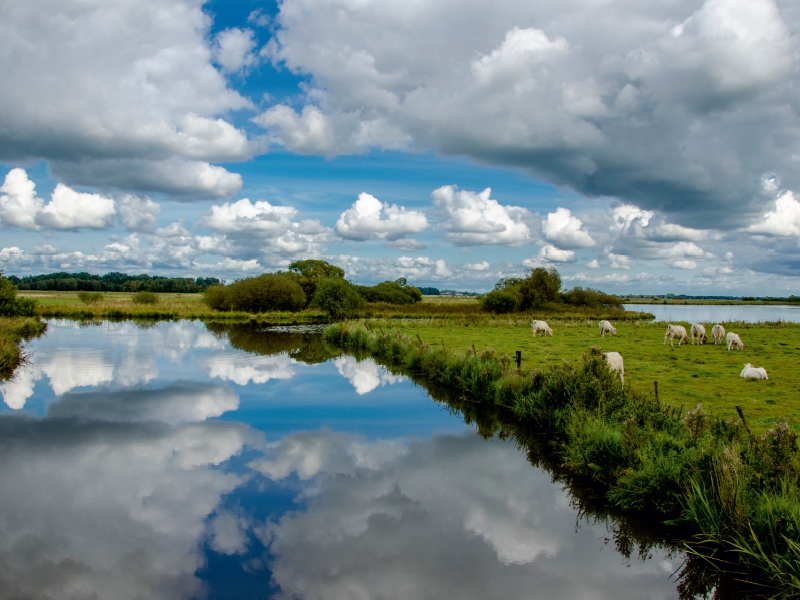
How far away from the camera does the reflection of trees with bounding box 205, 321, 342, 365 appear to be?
30.3 metres

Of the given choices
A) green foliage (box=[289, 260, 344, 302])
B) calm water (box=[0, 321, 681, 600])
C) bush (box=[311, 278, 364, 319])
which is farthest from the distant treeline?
calm water (box=[0, 321, 681, 600])

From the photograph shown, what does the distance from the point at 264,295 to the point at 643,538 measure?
6743 cm

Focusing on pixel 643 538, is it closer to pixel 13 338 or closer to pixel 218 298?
pixel 13 338

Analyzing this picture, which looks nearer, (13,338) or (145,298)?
(13,338)

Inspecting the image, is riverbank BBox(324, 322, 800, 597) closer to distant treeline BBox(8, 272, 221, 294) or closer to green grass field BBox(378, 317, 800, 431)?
green grass field BBox(378, 317, 800, 431)

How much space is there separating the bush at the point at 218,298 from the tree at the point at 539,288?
4172 cm

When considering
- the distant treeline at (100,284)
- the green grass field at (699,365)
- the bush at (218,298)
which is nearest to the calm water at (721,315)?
the green grass field at (699,365)

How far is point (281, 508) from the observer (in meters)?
8.70

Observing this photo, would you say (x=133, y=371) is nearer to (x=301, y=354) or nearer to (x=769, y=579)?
(x=301, y=354)

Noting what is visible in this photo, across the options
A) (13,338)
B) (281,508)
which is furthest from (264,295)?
(281,508)

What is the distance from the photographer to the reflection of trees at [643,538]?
6.21m

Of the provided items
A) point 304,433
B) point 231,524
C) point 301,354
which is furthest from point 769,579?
point 301,354

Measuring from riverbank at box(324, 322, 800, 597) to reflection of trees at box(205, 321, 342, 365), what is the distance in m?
15.8

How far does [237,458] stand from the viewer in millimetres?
11430
